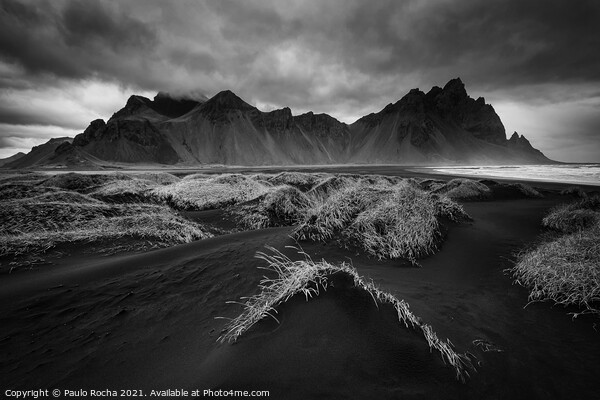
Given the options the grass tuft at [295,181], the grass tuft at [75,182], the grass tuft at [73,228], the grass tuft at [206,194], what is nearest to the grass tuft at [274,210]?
the grass tuft at [206,194]

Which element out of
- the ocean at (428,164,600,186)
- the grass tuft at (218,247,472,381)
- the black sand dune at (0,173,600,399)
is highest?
the ocean at (428,164,600,186)

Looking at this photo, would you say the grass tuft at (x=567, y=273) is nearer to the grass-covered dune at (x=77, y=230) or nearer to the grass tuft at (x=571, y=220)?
the grass tuft at (x=571, y=220)

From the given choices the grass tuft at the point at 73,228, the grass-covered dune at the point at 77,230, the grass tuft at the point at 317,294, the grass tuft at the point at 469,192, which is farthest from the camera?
the grass tuft at the point at 469,192

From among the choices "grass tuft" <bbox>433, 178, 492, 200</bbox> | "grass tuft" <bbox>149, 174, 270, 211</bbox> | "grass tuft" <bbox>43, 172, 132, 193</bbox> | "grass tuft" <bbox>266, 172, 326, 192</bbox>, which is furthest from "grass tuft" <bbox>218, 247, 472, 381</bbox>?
"grass tuft" <bbox>43, 172, 132, 193</bbox>

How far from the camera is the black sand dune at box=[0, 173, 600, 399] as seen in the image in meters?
2.63

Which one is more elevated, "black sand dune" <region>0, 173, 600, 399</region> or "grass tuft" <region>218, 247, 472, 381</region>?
"grass tuft" <region>218, 247, 472, 381</region>

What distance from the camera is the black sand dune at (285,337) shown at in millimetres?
2631

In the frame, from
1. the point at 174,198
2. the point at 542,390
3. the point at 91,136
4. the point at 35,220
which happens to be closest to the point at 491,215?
the point at 542,390

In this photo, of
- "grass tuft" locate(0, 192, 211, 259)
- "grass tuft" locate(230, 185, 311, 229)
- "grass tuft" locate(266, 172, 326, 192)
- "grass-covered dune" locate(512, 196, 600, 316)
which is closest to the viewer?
"grass-covered dune" locate(512, 196, 600, 316)

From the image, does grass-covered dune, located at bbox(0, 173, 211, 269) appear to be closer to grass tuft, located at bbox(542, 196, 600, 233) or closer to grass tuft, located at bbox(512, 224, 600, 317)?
grass tuft, located at bbox(512, 224, 600, 317)

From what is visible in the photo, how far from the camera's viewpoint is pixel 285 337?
9.91 feet

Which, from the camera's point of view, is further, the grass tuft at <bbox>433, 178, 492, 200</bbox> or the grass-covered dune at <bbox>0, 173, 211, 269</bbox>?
the grass tuft at <bbox>433, 178, 492, 200</bbox>

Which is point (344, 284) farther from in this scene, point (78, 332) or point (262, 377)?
point (78, 332)

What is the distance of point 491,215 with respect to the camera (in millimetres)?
11656
